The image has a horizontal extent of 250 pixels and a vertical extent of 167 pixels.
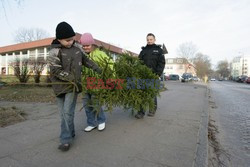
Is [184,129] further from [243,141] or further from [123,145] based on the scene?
[123,145]

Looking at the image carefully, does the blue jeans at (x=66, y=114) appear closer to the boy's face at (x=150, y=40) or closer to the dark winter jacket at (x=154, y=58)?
the dark winter jacket at (x=154, y=58)

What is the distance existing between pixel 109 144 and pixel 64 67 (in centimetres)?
142

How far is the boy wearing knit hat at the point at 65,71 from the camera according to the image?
255 centimetres

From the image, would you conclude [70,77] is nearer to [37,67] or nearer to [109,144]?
[109,144]

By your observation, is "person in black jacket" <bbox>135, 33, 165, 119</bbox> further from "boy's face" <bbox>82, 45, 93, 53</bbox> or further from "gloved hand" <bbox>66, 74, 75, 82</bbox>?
"gloved hand" <bbox>66, 74, 75, 82</bbox>

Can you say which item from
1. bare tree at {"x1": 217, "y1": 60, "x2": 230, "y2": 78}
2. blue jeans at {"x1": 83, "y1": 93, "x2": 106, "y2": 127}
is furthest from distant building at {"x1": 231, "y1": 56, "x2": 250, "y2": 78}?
blue jeans at {"x1": 83, "y1": 93, "x2": 106, "y2": 127}

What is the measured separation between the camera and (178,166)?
7.42 ft

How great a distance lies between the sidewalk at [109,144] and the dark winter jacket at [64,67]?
91 centimetres

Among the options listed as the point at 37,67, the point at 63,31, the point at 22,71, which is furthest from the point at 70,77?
the point at 37,67

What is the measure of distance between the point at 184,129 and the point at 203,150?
1.01m

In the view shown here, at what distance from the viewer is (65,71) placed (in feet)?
8.63

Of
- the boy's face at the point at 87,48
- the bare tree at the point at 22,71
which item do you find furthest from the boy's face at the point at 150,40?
the bare tree at the point at 22,71

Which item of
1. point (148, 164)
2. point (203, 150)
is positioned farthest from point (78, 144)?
point (203, 150)

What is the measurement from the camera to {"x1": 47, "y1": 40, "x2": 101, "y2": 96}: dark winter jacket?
2562 mm
